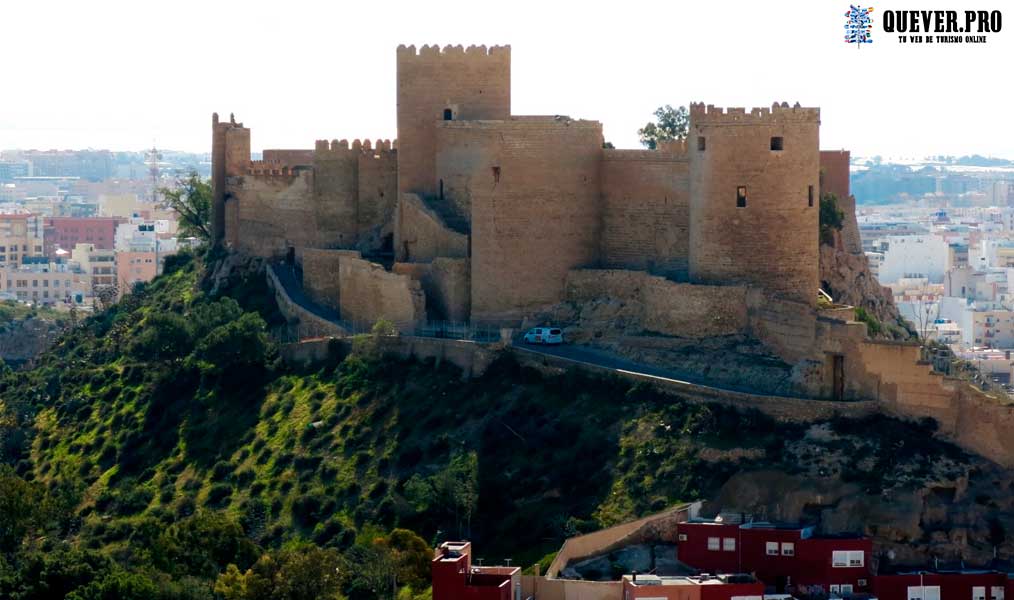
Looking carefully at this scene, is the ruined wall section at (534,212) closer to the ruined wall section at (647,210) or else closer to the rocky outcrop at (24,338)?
the ruined wall section at (647,210)

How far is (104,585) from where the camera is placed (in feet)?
151

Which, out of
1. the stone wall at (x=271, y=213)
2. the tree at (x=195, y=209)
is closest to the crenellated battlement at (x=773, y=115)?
the stone wall at (x=271, y=213)

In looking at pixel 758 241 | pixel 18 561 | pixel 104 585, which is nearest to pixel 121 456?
pixel 18 561

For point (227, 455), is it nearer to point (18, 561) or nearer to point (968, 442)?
point (18, 561)

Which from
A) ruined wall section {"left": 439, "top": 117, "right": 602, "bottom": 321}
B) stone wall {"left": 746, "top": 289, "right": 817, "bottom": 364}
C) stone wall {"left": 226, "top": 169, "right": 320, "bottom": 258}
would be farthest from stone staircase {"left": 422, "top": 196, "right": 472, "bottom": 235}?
stone wall {"left": 746, "top": 289, "right": 817, "bottom": 364}

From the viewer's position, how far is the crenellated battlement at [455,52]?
58719 mm

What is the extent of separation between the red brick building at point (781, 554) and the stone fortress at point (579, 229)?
12.5 feet

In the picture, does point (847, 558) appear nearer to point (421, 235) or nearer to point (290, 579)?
point (290, 579)

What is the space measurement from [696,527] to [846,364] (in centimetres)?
523

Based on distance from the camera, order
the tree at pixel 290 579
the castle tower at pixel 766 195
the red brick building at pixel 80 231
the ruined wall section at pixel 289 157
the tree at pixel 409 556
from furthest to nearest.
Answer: the red brick building at pixel 80 231
the ruined wall section at pixel 289 157
the castle tower at pixel 766 195
the tree at pixel 409 556
the tree at pixel 290 579

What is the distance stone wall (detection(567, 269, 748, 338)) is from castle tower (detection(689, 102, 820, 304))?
560 mm

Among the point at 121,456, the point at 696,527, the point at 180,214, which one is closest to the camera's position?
the point at 696,527

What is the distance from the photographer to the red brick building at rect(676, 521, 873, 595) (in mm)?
42125

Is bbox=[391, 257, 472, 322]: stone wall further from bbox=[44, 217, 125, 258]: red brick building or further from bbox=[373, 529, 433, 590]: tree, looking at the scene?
bbox=[44, 217, 125, 258]: red brick building
